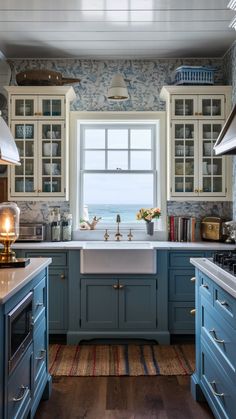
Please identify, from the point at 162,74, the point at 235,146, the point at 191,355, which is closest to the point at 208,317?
the point at 235,146

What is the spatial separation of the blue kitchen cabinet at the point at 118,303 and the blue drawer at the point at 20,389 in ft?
5.44

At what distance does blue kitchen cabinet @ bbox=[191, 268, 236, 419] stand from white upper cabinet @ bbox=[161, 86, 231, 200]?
167cm

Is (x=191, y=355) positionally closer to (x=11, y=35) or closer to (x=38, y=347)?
(x=38, y=347)

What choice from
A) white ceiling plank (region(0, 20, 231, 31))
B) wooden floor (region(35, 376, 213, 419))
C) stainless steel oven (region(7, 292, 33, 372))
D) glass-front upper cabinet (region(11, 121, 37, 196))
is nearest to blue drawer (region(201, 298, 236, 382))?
wooden floor (region(35, 376, 213, 419))

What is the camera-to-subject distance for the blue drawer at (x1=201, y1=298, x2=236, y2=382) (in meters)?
2.01

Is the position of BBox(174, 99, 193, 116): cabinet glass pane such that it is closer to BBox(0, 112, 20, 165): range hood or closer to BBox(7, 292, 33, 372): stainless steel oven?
BBox(0, 112, 20, 165): range hood

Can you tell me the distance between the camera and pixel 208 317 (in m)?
2.54

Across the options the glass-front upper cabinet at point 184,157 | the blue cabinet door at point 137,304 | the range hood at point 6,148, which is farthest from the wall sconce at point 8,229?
the glass-front upper cabinet at point 184,157

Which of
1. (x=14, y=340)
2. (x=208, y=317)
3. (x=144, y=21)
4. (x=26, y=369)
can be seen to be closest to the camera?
(x=14, y=340)

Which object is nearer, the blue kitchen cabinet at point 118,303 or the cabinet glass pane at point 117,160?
the blue kitchen cabinet at point 118,303

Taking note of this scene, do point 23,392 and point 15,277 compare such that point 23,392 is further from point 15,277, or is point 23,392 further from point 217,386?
point 217,386

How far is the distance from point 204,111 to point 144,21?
112 centimetres

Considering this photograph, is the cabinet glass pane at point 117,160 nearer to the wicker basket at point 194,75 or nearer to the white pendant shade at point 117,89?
Result: the white pendant shade at point 117,89

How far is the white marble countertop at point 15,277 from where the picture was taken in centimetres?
183
